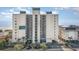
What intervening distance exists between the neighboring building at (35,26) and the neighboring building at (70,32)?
0.11 meters

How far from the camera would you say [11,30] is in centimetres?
256

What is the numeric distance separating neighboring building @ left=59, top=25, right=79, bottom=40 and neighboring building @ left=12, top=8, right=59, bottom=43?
0.11 metres

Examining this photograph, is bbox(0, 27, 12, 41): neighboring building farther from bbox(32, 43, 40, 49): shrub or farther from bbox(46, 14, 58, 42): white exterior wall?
bbox(46, 14, 58, 42): white exterior wall

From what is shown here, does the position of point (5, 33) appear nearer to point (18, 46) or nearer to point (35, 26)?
point (18, 46)

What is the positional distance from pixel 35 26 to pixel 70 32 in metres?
0.51

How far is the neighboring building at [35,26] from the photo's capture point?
255cm

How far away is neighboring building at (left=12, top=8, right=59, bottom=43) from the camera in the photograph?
2549 millimetres

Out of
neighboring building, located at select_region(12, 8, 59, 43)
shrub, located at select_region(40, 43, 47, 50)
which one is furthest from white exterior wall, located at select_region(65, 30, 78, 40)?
shrub, located at select_region(40, 43, 47, 50)

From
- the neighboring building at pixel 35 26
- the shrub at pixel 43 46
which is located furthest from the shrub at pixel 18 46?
the shrub at pixel 43 46

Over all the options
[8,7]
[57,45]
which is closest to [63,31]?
[57,45]

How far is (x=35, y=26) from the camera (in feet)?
8.41

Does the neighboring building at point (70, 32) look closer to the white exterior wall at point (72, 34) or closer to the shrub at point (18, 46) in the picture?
the white exterior wall at point (72, 34)
